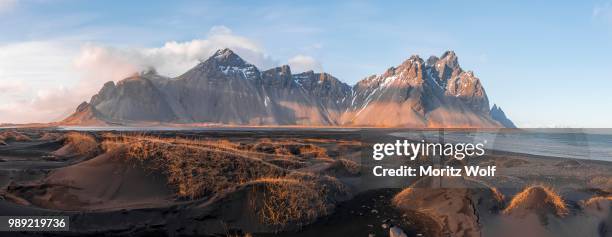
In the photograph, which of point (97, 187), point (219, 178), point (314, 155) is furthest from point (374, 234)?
point (314, 155)

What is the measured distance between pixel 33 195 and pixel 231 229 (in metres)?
10.1

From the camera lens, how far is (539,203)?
48.0 feet

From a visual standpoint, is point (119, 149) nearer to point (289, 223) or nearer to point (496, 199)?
point (289, 223)

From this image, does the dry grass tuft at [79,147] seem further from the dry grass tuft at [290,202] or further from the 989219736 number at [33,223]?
the dry grass tuft at [290,202]

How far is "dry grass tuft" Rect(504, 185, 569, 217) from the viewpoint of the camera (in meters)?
14.4

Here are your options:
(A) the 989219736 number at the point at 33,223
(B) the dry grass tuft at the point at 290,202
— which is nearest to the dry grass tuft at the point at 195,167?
(B) the dry grass tuft at the point at 290,202

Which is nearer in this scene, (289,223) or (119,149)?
(289,223)

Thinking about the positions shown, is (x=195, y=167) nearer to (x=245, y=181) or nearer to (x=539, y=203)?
(x=245, y=181)

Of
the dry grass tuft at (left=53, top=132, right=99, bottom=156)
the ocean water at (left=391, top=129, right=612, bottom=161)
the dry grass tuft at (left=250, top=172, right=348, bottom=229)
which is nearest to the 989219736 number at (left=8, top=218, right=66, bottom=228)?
the dry grass tuft at (left=250, top=172, right=348, bottom=229)

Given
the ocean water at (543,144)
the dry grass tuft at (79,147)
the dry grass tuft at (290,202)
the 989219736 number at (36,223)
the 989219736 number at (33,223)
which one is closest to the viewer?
the 989219736 number at (33,223)

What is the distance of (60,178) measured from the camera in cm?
2036

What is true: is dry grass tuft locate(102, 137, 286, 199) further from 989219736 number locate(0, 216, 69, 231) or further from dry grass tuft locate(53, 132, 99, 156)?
dry grass tuft locate(53, 132, 99, 156)

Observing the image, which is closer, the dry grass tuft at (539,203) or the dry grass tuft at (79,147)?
the dry grass tuft at (539,203)

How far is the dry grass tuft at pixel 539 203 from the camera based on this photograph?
14.4 m
